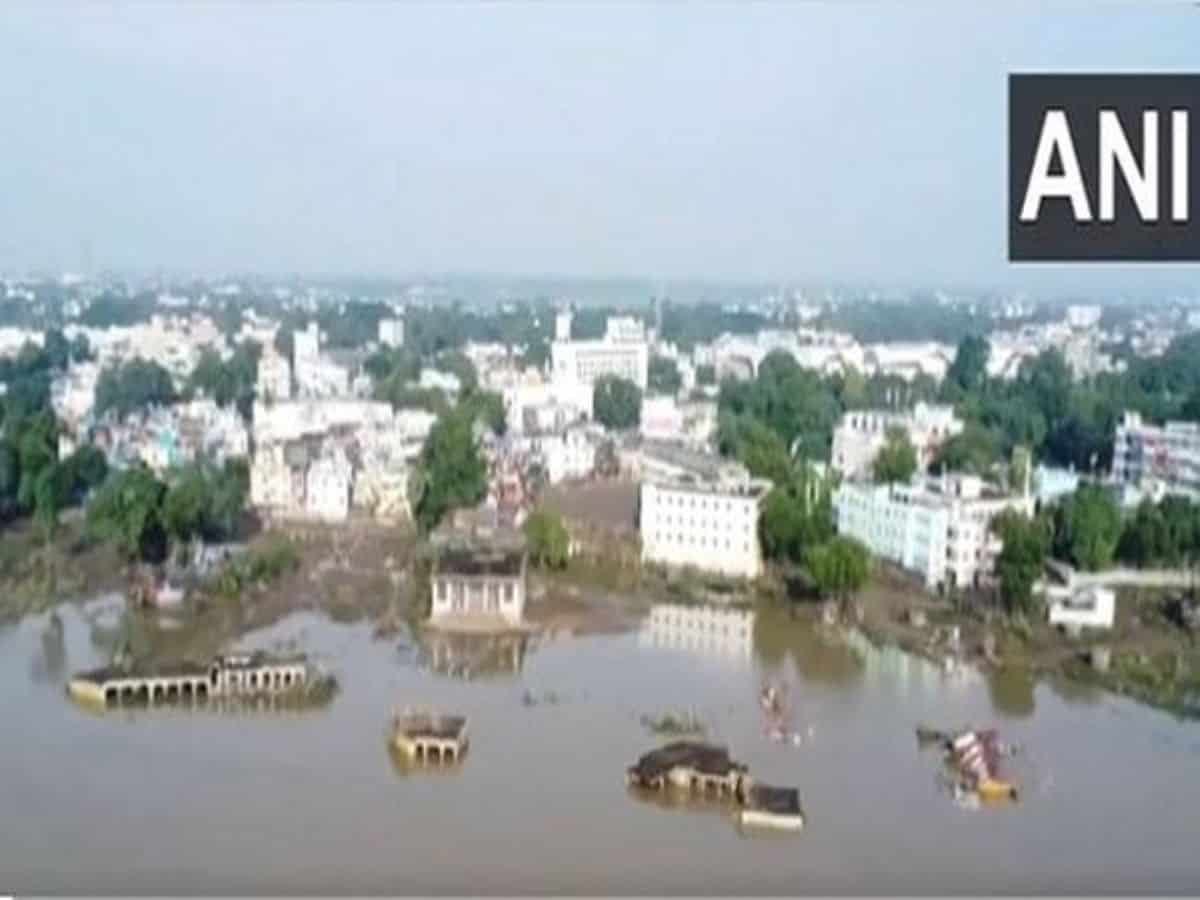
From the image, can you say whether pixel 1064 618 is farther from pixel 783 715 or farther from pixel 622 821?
pixel 622 821

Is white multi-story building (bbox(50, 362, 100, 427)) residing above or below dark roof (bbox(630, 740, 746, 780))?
above

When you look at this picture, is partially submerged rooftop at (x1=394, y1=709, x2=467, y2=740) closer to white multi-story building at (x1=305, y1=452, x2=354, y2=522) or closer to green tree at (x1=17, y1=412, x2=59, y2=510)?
white multi-story building at (x1=305, y1=452, x2=354, y2=522)

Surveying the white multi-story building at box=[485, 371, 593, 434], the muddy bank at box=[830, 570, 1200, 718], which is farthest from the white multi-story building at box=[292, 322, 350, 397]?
the muddy bank at box=[830, 570, 1200, 718]

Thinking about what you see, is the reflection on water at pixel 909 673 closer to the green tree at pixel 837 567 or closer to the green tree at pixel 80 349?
the green tree at pixel 837 567

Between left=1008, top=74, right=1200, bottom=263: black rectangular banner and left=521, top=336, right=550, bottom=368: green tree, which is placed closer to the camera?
left=1008, top=74, right=1200, bottom=263: black rectangular banner

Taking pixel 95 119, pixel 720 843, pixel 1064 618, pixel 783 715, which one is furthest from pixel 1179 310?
pixel 95 119

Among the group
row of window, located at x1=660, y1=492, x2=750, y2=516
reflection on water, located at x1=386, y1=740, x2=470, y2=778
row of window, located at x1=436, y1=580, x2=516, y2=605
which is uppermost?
row of window, located at x1=660, y1=492, x2=750, y2=516

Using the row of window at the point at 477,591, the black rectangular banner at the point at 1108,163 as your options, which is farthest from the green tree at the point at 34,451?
the black rectangular banner at the point at 1108,163
